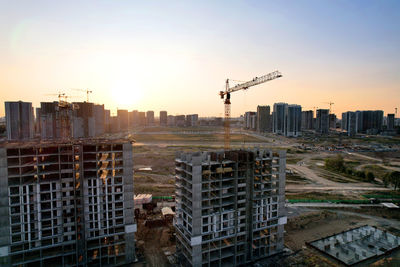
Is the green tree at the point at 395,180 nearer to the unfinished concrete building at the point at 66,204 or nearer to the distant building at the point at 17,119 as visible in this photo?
the unfinished concrete building at the point at 66,204

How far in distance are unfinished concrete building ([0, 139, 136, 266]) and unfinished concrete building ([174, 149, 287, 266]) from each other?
8.47 meters

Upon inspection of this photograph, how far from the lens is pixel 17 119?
14750 centimetres

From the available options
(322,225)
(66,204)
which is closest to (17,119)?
(66,204)

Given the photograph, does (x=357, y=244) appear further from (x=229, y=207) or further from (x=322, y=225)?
(x=229, y=207)

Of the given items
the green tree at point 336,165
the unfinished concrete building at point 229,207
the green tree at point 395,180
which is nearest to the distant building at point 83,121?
the unfinished concrete building at point 229,207

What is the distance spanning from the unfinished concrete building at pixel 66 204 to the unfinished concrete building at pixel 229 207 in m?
8.47

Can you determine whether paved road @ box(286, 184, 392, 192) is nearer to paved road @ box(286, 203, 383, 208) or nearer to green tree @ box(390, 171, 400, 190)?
green tree @ box(390, 171, 400, 190)

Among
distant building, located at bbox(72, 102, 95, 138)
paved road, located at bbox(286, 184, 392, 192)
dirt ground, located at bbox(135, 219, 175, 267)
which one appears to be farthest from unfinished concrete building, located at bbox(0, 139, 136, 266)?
distant building, located at bbox(72, 102, 95, 138)

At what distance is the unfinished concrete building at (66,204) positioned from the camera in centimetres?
3095

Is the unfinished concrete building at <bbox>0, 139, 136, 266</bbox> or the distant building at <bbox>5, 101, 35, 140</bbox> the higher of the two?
the distant building at <bbox>5, 101, 35, 140</bbox>

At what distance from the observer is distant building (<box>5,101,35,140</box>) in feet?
477

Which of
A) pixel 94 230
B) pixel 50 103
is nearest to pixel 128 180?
pixel 94 230

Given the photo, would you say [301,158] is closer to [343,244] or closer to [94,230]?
[343,244]

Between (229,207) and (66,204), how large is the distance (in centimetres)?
2271
